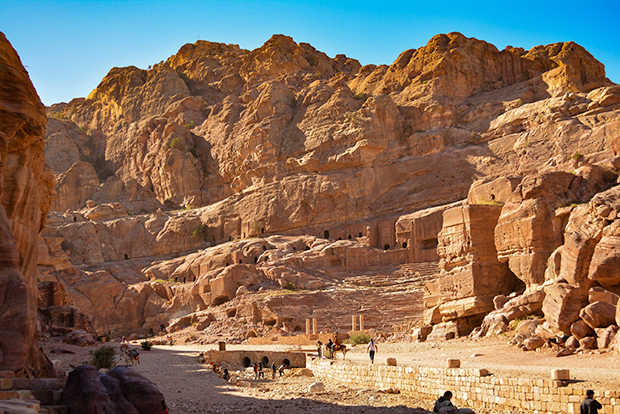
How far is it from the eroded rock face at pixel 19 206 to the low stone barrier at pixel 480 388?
39.5ft

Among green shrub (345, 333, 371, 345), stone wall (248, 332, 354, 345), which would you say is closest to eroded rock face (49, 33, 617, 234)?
green shrub (345, 333, 371, 345)

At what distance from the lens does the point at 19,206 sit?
17.7m

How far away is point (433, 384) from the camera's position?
20562 mm

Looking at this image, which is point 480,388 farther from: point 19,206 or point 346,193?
point 346,193

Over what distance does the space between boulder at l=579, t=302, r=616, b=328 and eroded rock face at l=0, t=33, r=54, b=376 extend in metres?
17.9

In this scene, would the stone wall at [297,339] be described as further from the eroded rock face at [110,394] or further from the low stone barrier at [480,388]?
the eroded rock face at [110,394]

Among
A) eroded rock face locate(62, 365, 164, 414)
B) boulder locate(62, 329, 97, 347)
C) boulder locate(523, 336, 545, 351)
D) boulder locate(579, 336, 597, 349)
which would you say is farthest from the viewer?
boulder locate(62, 329, 97, 347)

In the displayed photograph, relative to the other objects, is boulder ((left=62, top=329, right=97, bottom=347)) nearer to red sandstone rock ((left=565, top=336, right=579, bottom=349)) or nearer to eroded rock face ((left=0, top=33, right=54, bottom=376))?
eroded rock face ((left=0, top=33, right=54, bottom=376))

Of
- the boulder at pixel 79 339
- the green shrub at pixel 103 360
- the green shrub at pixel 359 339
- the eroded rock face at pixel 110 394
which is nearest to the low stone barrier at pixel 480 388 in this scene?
the eroded rock face at pixel 110 394

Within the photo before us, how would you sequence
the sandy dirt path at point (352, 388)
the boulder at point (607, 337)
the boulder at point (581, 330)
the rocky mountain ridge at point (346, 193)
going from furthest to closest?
the rocky mountain ridge at point (346, 193), the boulder at point (581, 330), the boulder at point (607, 337), the sandy dirt path at point (352, 388)

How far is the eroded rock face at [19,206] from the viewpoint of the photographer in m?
14.8

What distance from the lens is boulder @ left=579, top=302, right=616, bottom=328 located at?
70.6 feet

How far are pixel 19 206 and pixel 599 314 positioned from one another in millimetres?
19259

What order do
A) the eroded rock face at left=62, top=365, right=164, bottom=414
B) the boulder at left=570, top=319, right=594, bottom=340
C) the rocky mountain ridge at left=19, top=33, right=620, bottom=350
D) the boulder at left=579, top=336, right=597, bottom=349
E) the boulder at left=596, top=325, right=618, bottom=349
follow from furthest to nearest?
the rocky mountain ridge at left=19, top=33, right=620, bottom=350
the boulder at left=570, top=319, right=594, bottom=340
the boulder at left=579, top=336, right=597, bottom=349
the boulder at left=596, top=325, right=618, bottom=349
the eroded rock face at left=62, top=365, right=164, bottom=414
